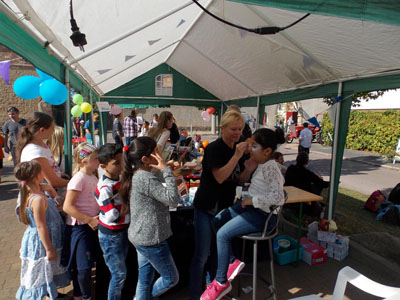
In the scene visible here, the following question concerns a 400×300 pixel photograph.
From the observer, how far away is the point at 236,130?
2.07 meters

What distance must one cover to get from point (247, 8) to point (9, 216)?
17.4 ft

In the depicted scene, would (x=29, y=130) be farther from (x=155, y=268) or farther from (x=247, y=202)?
(x=247, y=202)

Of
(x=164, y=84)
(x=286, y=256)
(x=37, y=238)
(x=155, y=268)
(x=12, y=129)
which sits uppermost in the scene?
(x=164, y=84)

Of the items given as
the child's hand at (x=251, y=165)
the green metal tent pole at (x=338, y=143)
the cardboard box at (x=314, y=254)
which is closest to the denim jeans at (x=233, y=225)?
the child's hand at (x=251, y=165)

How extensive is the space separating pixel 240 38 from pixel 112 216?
3.93 m

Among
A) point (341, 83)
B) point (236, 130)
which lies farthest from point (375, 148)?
point (236, 130)

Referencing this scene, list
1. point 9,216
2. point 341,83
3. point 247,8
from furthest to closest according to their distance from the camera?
point 9,216
point 341,83
point 247,8

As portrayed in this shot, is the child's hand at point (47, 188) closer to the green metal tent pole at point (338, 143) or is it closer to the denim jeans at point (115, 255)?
the denim jeans at point (115, 255)

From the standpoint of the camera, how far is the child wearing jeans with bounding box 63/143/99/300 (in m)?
2.08

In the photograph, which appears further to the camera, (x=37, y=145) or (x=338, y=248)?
(x=338, y=248)

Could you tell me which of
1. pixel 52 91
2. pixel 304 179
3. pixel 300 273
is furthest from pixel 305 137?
pixel 52 91

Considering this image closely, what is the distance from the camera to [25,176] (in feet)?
6.31

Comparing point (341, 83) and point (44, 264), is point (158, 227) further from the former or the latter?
point (341, 83)

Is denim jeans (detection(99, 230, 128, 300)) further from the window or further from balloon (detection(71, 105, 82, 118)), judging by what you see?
the window
